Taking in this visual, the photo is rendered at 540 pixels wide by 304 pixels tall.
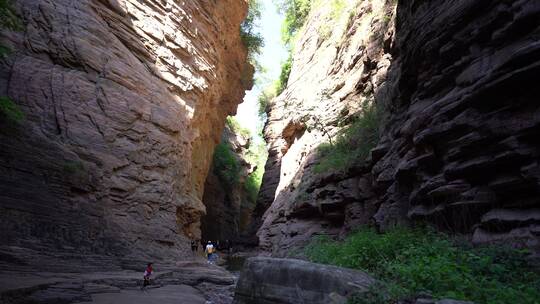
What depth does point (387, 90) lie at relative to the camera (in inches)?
500

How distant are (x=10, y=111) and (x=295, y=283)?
8.21 m

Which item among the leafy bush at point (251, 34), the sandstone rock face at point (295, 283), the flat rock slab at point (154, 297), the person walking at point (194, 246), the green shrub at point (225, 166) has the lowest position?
the flat rock slab at point (154, 297)

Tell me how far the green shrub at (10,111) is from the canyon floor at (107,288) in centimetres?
389

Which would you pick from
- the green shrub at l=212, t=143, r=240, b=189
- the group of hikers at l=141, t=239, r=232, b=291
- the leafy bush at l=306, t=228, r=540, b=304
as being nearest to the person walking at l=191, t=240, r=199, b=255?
the group of hikers at l=141, t=239, r=232, b=291

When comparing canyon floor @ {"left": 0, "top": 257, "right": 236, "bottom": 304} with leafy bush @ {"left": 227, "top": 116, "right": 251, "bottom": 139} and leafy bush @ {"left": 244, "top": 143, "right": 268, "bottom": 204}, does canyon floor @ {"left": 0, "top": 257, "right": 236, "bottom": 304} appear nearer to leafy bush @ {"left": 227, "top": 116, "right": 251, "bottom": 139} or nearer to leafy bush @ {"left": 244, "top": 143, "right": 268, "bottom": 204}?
leafy bush @ {"left": 244, "top": 143, "right": 268, "bottom": 204}

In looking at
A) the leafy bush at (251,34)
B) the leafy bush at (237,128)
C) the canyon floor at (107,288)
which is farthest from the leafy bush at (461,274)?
the leafy bush at (237,128)

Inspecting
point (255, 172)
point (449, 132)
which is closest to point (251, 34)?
point (449, 132)

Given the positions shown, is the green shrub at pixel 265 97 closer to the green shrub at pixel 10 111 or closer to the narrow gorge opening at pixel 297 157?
the narrow gorge opening at pixel 297 157

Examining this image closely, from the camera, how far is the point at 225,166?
120 feet

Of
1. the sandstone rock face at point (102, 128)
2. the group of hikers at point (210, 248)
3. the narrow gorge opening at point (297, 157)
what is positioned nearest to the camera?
the narrow gorge opening at point (297, 157)

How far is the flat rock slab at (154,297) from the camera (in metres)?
6.16

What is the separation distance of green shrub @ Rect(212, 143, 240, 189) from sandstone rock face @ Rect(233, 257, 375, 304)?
30.4 m

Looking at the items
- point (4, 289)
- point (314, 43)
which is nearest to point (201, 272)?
point (4, 289)

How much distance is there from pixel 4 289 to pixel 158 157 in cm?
869
